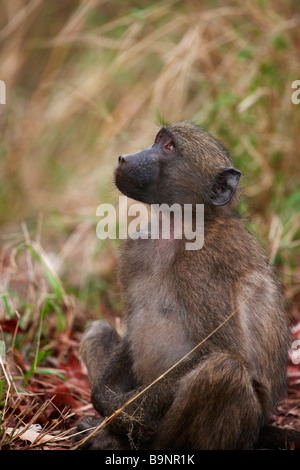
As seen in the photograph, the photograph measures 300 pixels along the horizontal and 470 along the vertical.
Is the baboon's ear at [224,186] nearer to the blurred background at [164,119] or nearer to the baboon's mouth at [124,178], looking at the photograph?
the baboon's mouth at [124,178]

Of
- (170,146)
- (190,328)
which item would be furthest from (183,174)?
(190,328)

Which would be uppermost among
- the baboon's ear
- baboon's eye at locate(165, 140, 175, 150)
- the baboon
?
baboon's eye at locate(165, 140, 175, 150)

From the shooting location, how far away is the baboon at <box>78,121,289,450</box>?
2.98 meters

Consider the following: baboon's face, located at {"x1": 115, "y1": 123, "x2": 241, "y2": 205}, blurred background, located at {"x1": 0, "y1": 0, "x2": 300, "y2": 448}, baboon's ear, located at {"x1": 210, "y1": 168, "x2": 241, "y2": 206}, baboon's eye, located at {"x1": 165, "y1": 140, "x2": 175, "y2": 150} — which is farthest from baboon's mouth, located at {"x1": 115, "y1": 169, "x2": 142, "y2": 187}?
blurred background, located at {"x1": 0, "y1": 0, "x2": 300, "y2": 448}

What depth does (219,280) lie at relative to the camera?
3.22 meters

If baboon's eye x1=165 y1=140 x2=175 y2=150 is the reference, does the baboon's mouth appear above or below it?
below

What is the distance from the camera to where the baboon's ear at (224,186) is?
3.44m

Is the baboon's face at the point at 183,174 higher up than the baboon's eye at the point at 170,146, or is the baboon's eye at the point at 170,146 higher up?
the baboon's eye at the point at 170,146

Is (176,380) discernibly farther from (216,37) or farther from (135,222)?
(216,37)

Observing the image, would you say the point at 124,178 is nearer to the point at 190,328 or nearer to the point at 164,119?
the point at 190,328

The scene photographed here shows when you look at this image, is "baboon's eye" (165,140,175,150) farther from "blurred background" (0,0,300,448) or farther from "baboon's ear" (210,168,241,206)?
"blurred background" (0,0,300,448)

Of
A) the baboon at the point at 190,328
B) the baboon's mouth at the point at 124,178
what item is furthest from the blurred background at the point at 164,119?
the baboon's mouth at the point at 124,178

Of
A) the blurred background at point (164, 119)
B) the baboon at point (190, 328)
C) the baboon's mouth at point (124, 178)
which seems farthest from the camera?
the blurred background at point (164, 119)

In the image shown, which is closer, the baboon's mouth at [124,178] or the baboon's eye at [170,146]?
the baboon's mouth at [124,178]
